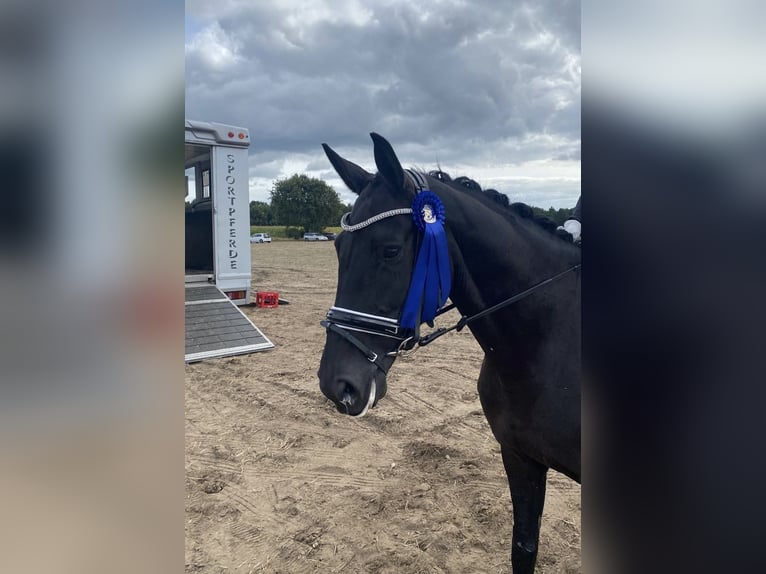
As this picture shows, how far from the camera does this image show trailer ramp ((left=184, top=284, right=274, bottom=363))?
7.07 m

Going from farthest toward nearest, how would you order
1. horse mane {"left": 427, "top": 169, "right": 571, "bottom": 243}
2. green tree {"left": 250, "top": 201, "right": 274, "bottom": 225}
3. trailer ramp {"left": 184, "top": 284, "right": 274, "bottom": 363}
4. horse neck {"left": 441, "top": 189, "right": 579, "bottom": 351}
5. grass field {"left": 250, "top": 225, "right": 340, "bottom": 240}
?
green tree {"left": 250, "top": 201, "right": 274, "bottom": 225}, grass field {"left": 250, "top": 225, "right": 340, "bottom": 240}, trailer ramp {"left": 184, "top": 284, "right": 274, "bottom": 363}, horse mane {"left": 427, "top": 169, "right": 571, "bottom": 243}, horse neck {"left": 441, "top": 189, "right": 579, "bottom": 351}

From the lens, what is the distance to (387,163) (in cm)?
191

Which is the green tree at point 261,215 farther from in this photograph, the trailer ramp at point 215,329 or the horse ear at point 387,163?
the horse ear at point 387,163

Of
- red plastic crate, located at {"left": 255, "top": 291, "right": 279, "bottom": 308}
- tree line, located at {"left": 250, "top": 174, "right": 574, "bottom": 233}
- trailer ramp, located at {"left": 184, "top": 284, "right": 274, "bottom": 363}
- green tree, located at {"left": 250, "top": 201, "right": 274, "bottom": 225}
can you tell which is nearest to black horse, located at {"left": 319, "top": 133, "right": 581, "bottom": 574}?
trailer ramp, located at {"left": 184, "top": 284, "right": 274, "bottom": 363}

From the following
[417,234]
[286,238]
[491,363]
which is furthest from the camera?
[286,238]

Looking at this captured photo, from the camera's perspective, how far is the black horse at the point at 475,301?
1.88 m

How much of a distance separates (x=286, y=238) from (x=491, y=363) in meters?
45.4

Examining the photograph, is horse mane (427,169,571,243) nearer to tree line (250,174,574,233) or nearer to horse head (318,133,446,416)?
horse head (318,133,446,416)

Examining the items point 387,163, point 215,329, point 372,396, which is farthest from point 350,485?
point 215,329

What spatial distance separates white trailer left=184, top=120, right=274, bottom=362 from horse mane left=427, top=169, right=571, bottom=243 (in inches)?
220
